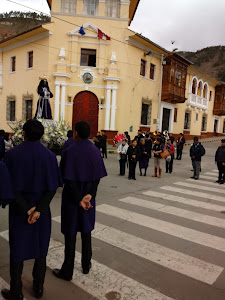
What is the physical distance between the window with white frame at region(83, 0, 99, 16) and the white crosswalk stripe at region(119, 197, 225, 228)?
16.8 meters

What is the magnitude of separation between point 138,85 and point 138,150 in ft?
37.5

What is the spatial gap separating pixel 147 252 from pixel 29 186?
7.97ft

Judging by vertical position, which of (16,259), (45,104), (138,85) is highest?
(138,85)

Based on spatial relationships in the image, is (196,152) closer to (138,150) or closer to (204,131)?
(138,150)

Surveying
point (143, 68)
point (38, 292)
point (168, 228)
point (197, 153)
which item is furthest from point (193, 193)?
point (143, 68)

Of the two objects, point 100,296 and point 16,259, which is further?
point 100,296

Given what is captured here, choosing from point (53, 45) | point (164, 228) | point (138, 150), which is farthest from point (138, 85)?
point (164, 228)

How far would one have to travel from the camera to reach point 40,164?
8.60ft

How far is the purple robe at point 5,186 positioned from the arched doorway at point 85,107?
1747 centimetres

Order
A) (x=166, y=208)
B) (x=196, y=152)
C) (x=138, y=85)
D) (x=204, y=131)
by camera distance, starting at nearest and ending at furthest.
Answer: (x=166, y=208), (x=196, y=152), (x=138, y=85), (x=204, y=131)

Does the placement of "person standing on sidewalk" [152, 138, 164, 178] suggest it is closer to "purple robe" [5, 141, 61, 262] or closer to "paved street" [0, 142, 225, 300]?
"paved street" [0, 142, 225, 300]

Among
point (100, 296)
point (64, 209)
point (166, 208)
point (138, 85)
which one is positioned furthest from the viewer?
point (138, 85)

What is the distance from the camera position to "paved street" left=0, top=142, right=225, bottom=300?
10.2ft

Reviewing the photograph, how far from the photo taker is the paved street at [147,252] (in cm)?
309
